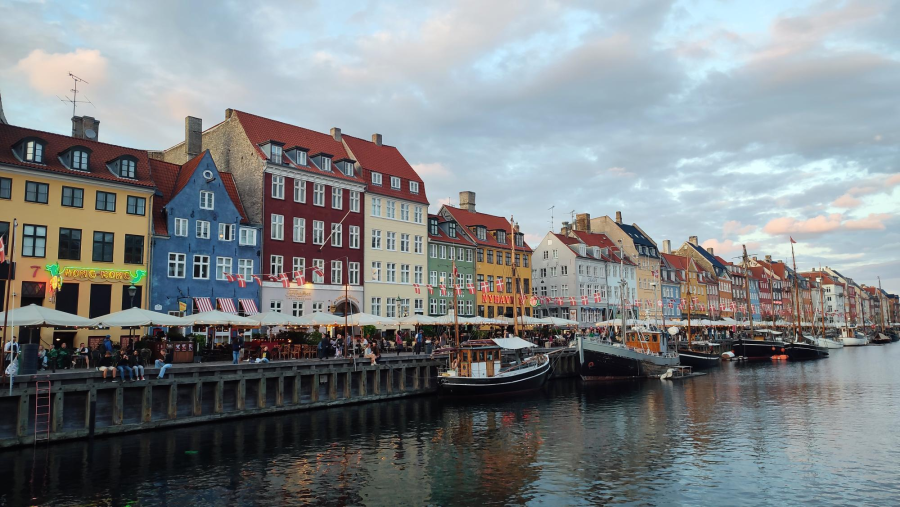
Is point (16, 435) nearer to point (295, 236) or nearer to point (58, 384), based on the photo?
point (58, 384)

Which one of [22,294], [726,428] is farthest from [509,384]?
[22,294]

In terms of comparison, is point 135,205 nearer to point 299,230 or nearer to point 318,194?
point 299,230

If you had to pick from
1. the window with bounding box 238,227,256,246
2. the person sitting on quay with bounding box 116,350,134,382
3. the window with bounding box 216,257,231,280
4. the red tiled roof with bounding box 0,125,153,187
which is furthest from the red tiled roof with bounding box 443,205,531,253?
the person sitting on quay with bounding box 116,350,134,382

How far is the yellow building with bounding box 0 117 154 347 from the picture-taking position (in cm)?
4062

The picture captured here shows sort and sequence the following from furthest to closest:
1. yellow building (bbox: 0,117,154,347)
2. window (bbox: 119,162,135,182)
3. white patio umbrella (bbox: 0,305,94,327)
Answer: window (bbox: 119,162,135,182) → yellow building (bbox: 0,117,154,347) → white patio umbrella (bbox: 0,305,94,327)

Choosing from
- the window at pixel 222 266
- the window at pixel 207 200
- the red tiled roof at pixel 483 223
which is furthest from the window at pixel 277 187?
the red tiled roof at pixel 483 223

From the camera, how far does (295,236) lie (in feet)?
183

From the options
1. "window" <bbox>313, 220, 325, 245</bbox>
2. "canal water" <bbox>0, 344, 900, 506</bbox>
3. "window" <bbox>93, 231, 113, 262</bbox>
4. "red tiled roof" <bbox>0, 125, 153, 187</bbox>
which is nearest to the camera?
"canal water" <bbox>0, 344, 900, 506</bbox>

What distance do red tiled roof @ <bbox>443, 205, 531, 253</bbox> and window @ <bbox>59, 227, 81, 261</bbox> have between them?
43.2 metres

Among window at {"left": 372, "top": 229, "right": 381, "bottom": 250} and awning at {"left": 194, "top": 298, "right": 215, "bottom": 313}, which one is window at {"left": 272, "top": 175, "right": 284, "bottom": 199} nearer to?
awning at {"left": 194, "top": 298, "right": 215, "bottom": 313}

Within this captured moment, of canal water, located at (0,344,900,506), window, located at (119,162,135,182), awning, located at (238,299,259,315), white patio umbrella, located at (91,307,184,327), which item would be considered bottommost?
canal water, located at (0,344,900,506)

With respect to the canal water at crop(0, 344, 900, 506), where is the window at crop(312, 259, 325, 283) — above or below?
above

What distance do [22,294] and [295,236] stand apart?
20695 mm

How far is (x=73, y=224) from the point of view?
4294cm
